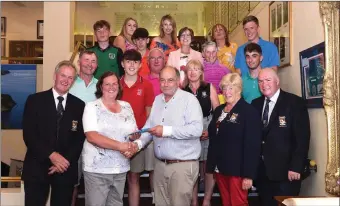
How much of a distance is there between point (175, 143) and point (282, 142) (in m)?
0.86

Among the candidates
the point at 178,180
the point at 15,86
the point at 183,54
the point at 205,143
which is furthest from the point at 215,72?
the point at 15,86

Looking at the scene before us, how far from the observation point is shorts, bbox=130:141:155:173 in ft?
12.3

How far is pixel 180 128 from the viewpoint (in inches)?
122

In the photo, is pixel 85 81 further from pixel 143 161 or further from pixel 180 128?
pixel 180 128

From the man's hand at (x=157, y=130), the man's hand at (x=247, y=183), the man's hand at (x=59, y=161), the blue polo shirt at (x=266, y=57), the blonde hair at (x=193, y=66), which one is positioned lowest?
the man's hand at (x=247, y=183)

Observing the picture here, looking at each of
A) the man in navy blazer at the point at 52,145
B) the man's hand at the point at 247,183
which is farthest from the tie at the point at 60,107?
the man's hand at the point at 247,183

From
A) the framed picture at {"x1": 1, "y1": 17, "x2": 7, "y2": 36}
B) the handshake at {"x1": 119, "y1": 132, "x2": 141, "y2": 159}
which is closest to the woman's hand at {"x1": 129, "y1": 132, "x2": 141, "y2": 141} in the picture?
the handshake at {"x1": 119, "y1": 132, "x2": 141, "y2": 159}

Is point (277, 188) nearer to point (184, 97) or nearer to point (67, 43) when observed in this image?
point (184, 97)

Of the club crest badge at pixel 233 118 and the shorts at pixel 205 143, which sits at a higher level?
the club crest badge at pixel 233 118

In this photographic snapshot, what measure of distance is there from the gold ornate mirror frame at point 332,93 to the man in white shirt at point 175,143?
0.97 metres

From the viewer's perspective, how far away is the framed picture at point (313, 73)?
135 inches

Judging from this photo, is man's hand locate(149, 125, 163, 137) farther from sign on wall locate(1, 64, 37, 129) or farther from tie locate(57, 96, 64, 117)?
sign on wall locate(1, 64, 37, 129)

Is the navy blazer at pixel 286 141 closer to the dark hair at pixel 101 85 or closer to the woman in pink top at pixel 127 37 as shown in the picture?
the dark hair at pixel 101 85

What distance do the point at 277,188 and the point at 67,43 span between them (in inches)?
155
